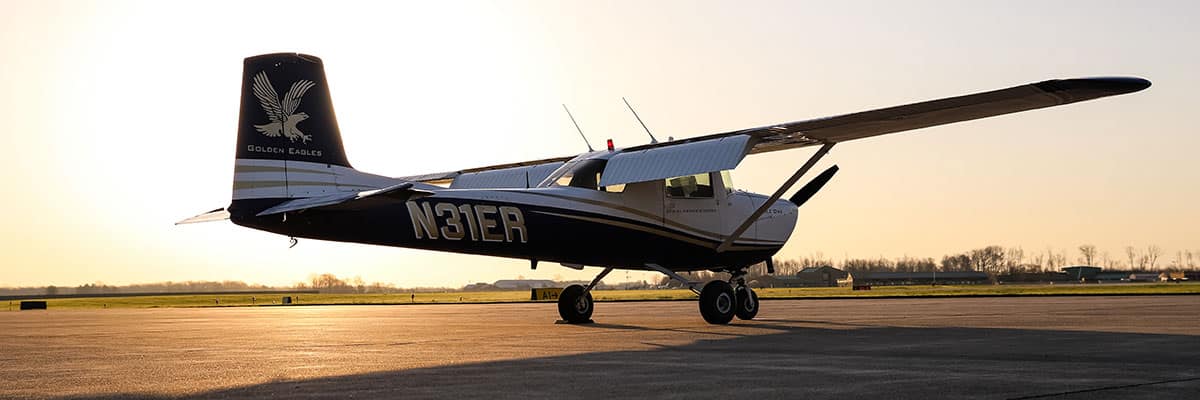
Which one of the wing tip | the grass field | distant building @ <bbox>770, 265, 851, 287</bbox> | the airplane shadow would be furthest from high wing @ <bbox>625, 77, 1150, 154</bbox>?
distant building @ <bbox>770, 265, 851, 287</bbox>

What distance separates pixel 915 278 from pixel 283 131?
16101 cm

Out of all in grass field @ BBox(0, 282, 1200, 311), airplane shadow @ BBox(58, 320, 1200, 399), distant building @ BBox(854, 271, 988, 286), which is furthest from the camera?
distant building @ BBox(854, 271, 988, 286)

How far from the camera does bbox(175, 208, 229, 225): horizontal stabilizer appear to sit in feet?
65.5

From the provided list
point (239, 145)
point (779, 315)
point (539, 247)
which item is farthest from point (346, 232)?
point (779, 315)

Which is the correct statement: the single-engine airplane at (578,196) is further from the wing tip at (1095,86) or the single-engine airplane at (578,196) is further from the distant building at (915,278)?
the distant building at (915,278)

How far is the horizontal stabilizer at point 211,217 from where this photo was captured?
20.0 meters

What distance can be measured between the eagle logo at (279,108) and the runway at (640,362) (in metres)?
2.94

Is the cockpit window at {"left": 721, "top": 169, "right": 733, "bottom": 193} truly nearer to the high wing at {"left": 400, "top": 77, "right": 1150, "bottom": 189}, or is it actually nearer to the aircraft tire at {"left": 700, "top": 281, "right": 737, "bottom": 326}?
the high wing at {"left": 400, "top": 77, "right": 1150, "bottom": 189}

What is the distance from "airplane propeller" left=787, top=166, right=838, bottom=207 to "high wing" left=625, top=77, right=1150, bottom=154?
4.78ft

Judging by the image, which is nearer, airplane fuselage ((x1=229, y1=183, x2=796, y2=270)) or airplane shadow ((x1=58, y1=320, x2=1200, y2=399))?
airplane shadow ((x1=58, y1=320, x2=1200, y2=399))

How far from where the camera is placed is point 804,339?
15.0m

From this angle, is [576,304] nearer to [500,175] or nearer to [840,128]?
[500,175]

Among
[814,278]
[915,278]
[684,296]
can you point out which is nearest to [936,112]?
[684,296]

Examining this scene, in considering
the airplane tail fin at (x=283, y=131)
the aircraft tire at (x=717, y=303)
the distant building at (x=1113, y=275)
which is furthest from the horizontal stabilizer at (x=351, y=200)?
the distant building at (x=1113, y=275)
